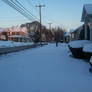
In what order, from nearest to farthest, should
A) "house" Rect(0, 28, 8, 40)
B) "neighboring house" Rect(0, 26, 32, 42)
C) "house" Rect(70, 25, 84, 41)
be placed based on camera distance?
"house" Rect(70, 25, 84, 41), "neighboring house" Rect(0, 26, 32, 42), "house" Rect(0, 28, 8, 40)

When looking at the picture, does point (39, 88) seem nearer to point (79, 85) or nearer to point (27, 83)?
point (27, 83)

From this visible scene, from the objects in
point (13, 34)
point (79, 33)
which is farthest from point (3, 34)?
point (79, 33)

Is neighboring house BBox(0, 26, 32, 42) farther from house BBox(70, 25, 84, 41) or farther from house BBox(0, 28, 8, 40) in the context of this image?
house BBox(70, 25, 84, 41)

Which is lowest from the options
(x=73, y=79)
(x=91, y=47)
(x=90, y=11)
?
(x=73, y=79)

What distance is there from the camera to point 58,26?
98125mm

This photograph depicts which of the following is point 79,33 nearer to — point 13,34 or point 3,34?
point 13,34

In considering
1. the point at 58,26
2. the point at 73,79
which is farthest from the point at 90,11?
the point at 58,26

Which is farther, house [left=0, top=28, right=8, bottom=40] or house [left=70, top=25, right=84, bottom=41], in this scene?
house [left=0, top=28, right=8, bottom=40]

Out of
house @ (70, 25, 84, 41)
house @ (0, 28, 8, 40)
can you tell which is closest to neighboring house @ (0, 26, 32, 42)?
house @ (0, 28, 8, 40)

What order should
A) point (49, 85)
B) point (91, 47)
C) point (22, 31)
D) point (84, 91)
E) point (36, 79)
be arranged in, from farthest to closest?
point (22, 31), point (91, 47), point (36, 79), point (49, 85), point (84, 91)

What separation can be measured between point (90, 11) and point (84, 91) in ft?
28.3

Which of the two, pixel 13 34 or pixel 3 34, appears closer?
pixel 13 34

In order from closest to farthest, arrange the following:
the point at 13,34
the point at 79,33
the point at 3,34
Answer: the point at 79,33 → the point at 13,34 → the point at 3,34

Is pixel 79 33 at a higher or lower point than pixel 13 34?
higher
